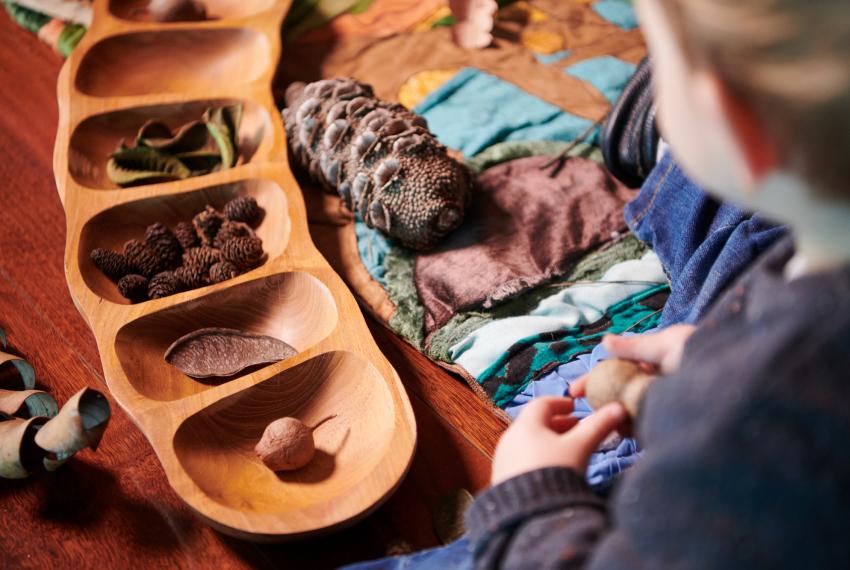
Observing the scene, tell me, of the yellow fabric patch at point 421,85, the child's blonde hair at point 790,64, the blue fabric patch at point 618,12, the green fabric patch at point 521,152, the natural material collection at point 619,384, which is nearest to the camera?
the child's blonde hair at point 790,64

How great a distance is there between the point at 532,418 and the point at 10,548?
0.43 meters

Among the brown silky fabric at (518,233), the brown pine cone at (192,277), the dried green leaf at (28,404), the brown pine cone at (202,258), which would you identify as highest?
the brown pine cone at (202,258)

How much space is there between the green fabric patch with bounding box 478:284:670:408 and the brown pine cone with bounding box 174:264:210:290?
0.30 m

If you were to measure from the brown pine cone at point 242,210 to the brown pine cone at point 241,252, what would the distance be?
5 centimetres

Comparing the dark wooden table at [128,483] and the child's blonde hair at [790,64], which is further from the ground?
the child's blonde hair at [790,64]

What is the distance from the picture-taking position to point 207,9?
116 centimetres

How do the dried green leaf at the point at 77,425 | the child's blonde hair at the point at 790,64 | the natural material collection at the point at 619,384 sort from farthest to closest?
the dried green leaf at the point at 77,425, the natural material collection at the point at 619,384, the child's blonde hair at the point at 790,64

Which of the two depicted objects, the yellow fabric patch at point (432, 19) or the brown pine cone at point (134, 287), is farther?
the yellow fabric patch at point (432, 19)

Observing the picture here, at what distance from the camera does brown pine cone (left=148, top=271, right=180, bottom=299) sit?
74 cm

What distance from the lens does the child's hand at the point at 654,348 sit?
18.0 inches

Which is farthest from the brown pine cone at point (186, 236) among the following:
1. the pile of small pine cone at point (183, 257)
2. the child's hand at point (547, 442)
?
the child's hand at point (547, 442)

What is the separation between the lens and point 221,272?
2.47ft

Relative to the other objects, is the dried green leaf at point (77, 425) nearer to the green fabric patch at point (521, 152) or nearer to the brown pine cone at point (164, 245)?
the brown pine cone at point (164, 245)

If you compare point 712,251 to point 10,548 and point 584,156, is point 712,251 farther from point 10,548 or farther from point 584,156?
point 10,548
